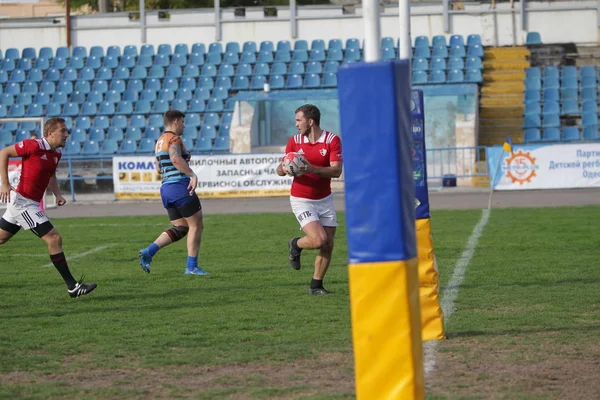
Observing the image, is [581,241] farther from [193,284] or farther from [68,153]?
[68,153]

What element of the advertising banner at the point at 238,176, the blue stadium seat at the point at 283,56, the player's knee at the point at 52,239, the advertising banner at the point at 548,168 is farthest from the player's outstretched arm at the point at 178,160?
the blue stadium seat at the point at 283,56

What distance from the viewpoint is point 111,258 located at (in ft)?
47.9

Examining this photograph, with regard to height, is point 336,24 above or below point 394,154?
above

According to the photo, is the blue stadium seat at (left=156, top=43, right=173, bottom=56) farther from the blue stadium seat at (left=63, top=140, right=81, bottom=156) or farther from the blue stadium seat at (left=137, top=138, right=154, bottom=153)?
the blue stadium seat at (left=137, top=138, right=154, bottom=153)

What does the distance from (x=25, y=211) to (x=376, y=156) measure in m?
6.59

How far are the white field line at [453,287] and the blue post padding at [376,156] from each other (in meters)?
2.12

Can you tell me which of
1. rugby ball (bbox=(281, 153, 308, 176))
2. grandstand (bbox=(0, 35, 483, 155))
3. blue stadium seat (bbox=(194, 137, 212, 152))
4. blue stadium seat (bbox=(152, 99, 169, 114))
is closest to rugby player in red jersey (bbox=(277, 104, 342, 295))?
rugby ball (bbox=(281, 153, 308, 176))

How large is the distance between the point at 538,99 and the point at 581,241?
57.7ft

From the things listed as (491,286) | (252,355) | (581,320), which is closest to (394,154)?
(252,355)

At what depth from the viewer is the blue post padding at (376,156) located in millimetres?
4832

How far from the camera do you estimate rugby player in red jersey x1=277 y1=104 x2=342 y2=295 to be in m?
10.2

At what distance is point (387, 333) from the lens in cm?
496

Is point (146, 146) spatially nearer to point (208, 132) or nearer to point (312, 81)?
point (208, 132)

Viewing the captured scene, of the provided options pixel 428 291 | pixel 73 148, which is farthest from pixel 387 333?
pixel 73 148
